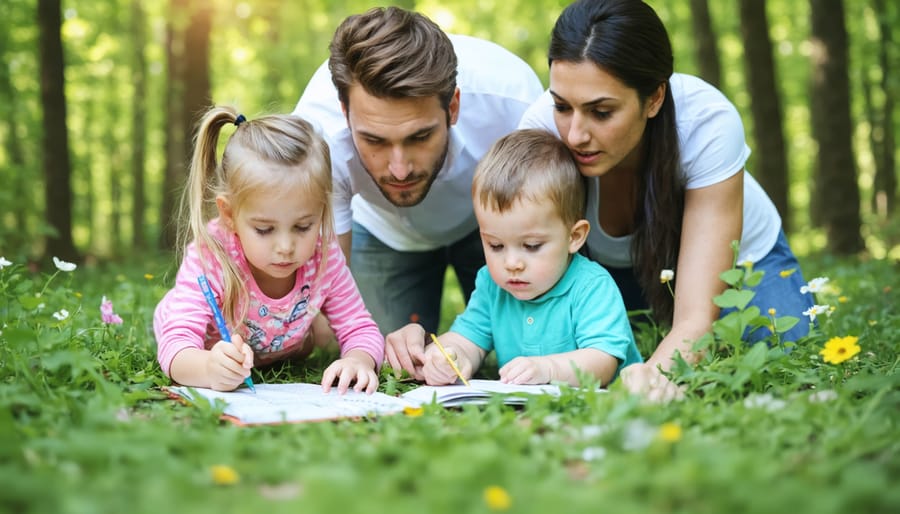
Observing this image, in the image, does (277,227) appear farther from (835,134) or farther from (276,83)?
(276,83)

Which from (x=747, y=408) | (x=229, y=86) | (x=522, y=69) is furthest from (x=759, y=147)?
(x=229, y=86)

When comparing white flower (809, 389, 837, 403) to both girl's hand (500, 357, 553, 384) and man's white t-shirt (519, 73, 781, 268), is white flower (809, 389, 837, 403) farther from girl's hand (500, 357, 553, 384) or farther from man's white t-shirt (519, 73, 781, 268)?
man's white t-shirt (519, 73, 781, 268)

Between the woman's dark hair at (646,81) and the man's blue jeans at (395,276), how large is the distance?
1234 mm

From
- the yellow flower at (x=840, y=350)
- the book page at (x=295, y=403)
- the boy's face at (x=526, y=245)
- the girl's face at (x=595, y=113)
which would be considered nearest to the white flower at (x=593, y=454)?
the book page at (x=295, y=403)

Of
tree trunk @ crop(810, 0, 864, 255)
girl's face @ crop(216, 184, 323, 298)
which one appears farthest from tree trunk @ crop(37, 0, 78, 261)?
tree trunk @ crop(810, 0, 864, 255)

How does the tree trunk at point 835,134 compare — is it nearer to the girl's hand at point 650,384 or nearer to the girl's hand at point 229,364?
the girl's hand at point 650,384

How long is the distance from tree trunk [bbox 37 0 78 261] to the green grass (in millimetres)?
4904

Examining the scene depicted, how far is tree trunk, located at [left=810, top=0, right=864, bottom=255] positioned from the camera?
769 centimetres

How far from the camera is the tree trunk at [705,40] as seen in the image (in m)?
9.70

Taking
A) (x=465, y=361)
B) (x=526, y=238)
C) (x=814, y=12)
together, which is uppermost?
(x=814, y=12)

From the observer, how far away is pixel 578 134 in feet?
9.67

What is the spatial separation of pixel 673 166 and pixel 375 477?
2064 millimetres

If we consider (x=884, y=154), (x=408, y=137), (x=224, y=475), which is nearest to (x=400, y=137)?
(x=408, y=137)

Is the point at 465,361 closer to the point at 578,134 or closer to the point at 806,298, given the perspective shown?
the point at 578,134
